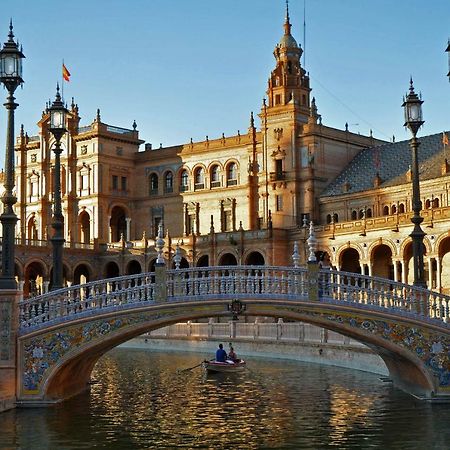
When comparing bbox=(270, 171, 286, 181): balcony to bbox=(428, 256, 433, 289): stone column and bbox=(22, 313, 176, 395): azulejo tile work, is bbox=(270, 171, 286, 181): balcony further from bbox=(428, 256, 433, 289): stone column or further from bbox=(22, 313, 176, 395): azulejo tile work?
bbox=(22, 313, 176, 395): azulejo tile work

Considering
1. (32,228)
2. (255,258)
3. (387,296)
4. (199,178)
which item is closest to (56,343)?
(387,296)

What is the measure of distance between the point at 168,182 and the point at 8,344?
2267 inches

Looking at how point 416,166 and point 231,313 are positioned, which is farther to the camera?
point 416,166

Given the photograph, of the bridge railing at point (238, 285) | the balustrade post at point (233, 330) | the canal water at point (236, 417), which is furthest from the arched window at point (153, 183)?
the bridge railing at point (238, 285)

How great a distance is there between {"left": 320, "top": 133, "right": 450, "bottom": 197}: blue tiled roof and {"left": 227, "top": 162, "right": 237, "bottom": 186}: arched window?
964cm

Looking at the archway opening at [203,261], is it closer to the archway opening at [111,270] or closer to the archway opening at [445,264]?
the archway opening at [111,270]

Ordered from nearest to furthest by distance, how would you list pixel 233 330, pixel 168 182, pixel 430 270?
pixel 233 330
pixel 430 270
pixel 168 182

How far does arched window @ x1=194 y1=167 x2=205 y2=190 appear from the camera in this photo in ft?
245

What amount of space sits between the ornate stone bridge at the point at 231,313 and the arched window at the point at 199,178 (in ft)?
177

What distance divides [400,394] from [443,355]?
3389 mm

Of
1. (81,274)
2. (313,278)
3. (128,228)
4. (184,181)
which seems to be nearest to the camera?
(313,278)

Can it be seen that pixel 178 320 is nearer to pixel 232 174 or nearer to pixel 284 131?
pixel 284 131

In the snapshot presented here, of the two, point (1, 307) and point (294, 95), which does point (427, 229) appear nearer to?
point (294, 95)

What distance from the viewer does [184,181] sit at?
7606cm
